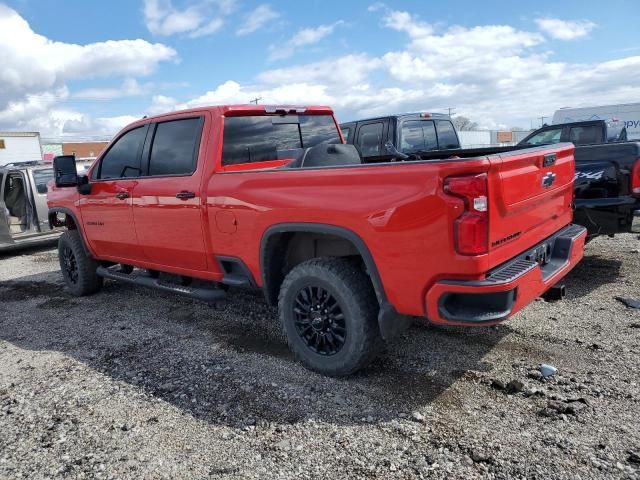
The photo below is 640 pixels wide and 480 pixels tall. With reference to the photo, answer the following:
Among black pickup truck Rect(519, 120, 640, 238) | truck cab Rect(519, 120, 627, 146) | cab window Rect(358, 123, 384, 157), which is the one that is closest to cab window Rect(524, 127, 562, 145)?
truck cab Rect(519, 120, 627, 146)

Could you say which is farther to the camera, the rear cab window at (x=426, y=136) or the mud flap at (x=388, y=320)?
the rear cab window at (x=426, y=136)

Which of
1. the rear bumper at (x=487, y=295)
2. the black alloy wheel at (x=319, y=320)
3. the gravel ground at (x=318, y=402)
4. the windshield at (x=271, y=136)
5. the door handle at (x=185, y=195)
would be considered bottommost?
the gravel ground at (x=318, y=402)

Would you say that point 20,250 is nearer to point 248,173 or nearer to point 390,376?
point 248,173

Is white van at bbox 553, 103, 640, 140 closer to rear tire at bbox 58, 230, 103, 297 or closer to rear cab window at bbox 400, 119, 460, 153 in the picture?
rear cab window at bbox 400, 119, 460, 153

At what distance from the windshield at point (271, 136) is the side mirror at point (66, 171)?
215 cm

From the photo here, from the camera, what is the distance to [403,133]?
7.82m

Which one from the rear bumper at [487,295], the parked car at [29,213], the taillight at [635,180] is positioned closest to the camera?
the rear bumper at [487,295]

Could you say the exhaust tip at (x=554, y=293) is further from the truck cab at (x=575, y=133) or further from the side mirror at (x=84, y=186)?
the truck cab at (x=575, y=133)

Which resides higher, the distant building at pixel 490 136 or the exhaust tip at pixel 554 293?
the distant building at pixel 490 136

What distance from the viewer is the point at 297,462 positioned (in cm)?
260

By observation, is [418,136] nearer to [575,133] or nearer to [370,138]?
[370,138]

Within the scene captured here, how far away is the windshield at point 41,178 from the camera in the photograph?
30.4ft

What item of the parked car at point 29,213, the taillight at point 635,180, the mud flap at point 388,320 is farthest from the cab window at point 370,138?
the parked car at point 29,213

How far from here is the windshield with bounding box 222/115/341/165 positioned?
4.23m
